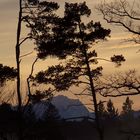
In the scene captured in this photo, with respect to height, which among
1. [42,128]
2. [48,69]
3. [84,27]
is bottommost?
[42,128]

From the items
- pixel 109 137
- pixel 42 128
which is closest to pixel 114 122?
pixel 109 137

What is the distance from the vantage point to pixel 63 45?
3556 cm

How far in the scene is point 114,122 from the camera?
12612 cm

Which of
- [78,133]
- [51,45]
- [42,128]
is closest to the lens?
[51,45]

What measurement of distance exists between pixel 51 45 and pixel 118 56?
5669 mm

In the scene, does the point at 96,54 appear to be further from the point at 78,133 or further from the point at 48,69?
the point at 78,133

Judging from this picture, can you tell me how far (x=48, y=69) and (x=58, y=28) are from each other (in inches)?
145

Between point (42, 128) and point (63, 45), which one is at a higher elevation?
point (63, 45)

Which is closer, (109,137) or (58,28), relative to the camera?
(58,28)

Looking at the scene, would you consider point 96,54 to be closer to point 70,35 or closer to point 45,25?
point 70,35

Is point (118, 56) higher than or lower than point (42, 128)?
higher

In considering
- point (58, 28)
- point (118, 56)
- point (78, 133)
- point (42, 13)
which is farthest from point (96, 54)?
point (78, 133)

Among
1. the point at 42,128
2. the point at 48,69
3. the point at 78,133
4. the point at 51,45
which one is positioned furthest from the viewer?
the point at 78,133

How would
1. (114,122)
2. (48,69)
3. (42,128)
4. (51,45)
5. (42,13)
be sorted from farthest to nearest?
(114,122), (42,128), (48,69), (51,45), (42,13)
